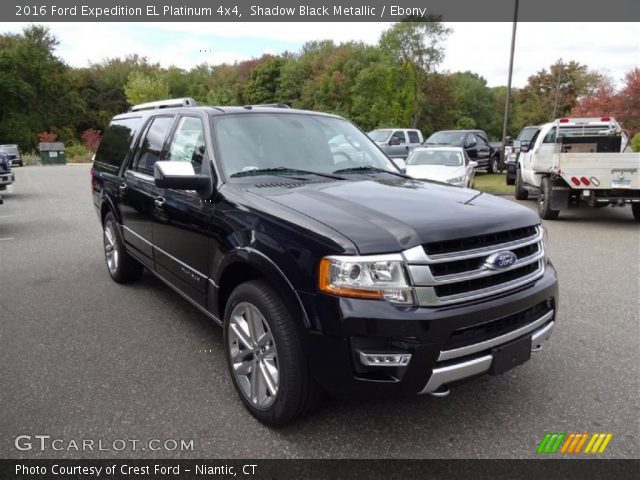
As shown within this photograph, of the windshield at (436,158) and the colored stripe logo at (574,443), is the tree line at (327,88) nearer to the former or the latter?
the windshield at (436,158)

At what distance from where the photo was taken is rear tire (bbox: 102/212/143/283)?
5492mm

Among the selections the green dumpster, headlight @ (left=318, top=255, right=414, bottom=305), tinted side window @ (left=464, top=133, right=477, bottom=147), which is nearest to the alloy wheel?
headlight @ (left=318, top=255, right=414, bottom=305)

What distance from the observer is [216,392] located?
3371mm

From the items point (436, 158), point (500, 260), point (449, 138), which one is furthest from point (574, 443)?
point (449, 138)

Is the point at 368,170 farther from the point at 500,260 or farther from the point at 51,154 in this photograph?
the point at 51,154

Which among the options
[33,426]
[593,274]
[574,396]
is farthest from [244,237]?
[593,274]

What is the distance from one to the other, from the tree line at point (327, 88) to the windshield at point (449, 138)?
632 inches

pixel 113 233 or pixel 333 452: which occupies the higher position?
pixel 113 233

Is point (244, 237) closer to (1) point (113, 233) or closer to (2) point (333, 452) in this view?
(2) point (333, 452)

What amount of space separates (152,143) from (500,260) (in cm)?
326

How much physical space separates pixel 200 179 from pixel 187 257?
704mm

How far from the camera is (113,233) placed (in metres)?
5.62

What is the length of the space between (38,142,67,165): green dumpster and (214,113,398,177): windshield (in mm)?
40583

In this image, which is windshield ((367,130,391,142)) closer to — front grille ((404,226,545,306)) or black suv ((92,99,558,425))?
black suv ((92,99,558,425))
